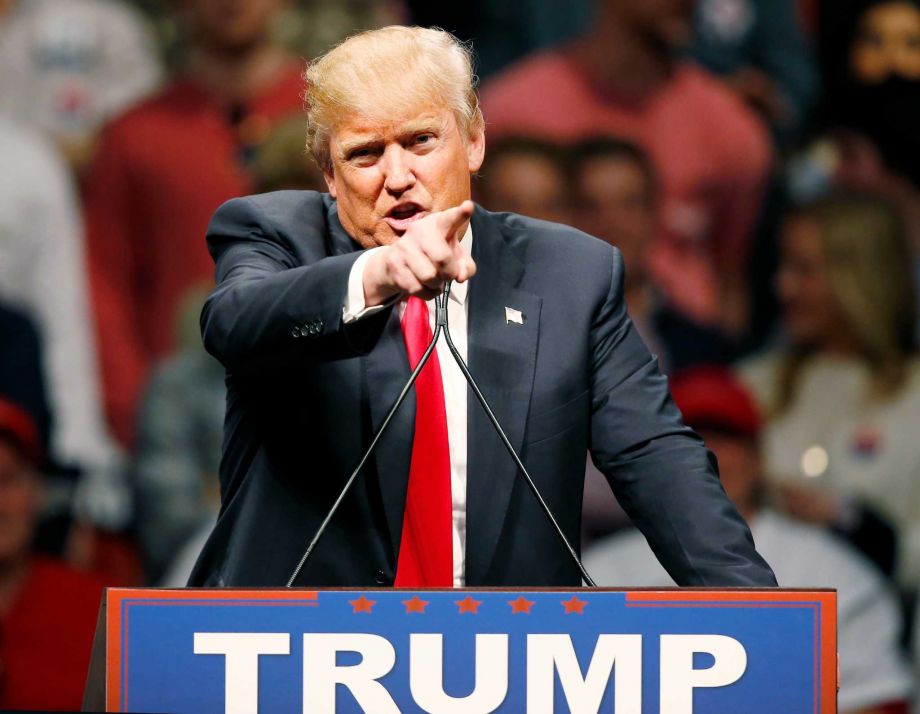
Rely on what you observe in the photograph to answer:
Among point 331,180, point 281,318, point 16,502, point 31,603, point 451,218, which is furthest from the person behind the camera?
point 16,502

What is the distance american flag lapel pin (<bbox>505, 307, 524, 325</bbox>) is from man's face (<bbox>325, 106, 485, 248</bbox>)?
164 mm

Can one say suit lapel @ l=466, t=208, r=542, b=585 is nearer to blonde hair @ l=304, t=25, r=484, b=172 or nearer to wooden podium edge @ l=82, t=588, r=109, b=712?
blonde hair @ l=304, t=25, r=484, b=172

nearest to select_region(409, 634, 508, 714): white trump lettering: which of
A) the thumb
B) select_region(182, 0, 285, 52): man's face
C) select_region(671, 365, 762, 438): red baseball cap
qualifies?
the thumb

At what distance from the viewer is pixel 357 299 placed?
1.68 metres

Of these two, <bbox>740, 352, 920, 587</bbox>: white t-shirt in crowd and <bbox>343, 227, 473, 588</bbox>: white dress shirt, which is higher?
<bbox>343, 227, 473, 588</bbox>: white dress shirt

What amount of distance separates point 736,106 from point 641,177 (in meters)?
0.44

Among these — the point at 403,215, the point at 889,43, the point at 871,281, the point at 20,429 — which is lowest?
the point at 20,429

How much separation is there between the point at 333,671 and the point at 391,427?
0.37 m

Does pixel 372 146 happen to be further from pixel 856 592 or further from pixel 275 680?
pixel 856 592

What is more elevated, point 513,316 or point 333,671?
point 513,316

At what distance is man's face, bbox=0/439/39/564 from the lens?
4.61 meters

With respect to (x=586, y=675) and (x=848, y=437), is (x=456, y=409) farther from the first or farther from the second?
(x=848, y=437)

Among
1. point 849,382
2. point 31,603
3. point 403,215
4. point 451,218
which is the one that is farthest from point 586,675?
point 849,382

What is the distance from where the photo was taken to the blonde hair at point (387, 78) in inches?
72.7
